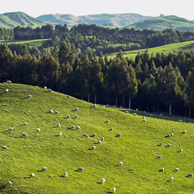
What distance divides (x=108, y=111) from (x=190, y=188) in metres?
35.4

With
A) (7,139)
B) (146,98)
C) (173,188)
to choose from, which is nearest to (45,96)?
(7,139)

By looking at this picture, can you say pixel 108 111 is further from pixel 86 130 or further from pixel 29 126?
pixel 29 126

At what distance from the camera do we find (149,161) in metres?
59.0

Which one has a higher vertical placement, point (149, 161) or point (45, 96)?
point (45, 96)

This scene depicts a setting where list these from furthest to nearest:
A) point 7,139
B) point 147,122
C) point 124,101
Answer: point 124,101 < point 147,122 < point 7,139

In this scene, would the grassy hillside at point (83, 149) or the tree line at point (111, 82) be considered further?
the tree line at point (111, 82)

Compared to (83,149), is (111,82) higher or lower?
higher

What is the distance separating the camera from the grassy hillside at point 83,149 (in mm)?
48031

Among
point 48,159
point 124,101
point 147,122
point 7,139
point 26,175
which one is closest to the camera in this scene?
point 26,175

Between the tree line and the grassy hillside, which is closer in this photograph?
the grassy hillside

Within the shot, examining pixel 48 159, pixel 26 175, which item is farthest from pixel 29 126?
pixel 26 175

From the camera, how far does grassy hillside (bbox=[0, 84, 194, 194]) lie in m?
48.0

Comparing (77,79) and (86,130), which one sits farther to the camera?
(77,79)

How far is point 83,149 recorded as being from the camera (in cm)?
5912
